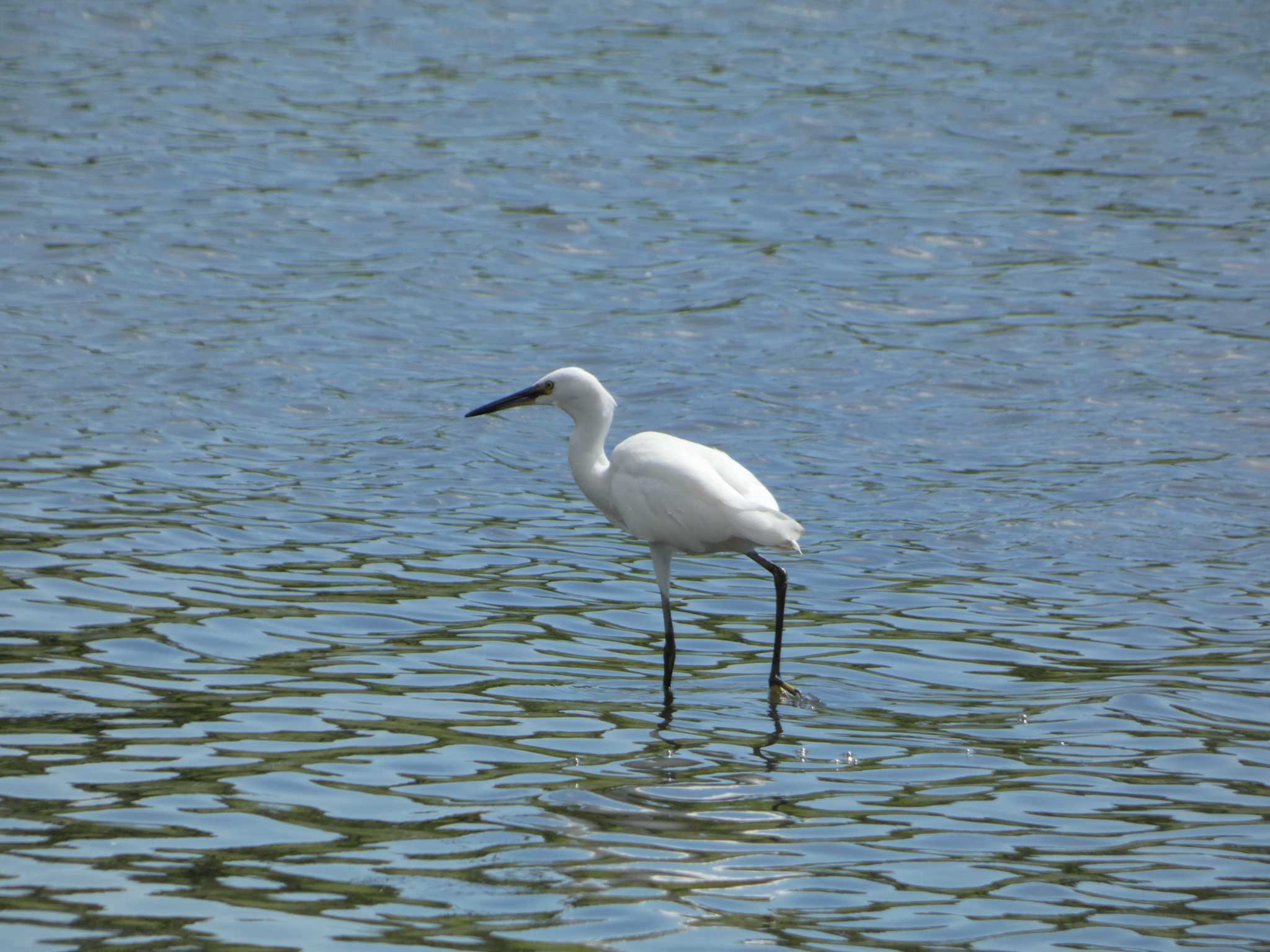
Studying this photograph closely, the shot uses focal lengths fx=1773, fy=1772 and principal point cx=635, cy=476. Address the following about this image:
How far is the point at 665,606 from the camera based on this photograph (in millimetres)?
8172

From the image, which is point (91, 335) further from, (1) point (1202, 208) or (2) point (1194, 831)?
(1) point (1202, 208)

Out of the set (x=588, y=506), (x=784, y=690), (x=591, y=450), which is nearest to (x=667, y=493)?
(x=591, y=450)

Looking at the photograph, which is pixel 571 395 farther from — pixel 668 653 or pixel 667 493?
pixel 668 653

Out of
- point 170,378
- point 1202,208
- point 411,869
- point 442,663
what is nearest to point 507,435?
point 170,378

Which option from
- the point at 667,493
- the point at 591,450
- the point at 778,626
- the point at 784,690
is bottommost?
the point at 784,690

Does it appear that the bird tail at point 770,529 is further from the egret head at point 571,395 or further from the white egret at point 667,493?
the egret head at point 571,395

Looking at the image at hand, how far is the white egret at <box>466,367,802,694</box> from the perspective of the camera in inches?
320

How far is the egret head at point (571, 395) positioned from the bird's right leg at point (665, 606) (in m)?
0.76

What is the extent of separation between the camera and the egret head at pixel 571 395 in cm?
877

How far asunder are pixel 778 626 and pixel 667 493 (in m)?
0.80

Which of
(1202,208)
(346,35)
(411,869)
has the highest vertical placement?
(346,35)

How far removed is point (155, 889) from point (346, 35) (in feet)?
65.5

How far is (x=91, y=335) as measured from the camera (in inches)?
547

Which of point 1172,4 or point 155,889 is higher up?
point 1172,4
